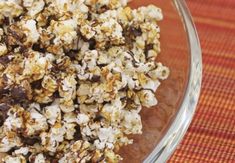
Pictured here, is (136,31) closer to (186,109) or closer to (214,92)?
(186,109)

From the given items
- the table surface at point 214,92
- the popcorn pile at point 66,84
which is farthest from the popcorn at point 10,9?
the table surface at point 214,92

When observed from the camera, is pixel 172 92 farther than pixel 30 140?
Yes

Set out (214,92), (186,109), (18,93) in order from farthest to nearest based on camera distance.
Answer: (214,92)
(186,109)
(18,93)

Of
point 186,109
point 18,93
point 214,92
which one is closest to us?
point 18,93

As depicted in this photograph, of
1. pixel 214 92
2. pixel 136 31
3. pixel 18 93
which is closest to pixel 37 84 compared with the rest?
pixel 18 93

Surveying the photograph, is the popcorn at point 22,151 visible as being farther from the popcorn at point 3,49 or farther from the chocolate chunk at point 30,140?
the popcorn at point 3,49

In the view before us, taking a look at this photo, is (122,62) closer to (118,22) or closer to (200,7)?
(118,22)

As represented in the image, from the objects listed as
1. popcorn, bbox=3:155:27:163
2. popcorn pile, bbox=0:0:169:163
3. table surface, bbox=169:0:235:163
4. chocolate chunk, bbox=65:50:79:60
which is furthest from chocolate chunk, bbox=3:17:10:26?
table surface, bbox=169:0:235:163

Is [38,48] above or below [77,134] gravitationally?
above

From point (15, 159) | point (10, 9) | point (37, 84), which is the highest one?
point (10, 9)
